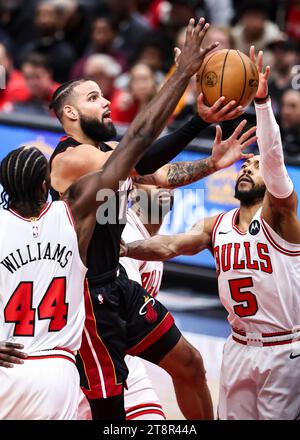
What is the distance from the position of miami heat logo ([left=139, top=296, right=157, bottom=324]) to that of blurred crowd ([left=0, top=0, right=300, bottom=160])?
3880 millimetres

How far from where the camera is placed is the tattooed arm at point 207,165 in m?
5.64

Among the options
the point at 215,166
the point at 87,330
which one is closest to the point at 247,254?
the point at 215,166

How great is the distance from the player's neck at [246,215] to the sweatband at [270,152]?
0.51m

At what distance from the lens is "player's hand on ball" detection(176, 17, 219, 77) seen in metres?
4.63

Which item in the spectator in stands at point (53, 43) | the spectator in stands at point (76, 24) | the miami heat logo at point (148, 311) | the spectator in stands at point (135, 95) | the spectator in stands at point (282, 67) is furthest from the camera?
the spectator in stands at point (76, 24)

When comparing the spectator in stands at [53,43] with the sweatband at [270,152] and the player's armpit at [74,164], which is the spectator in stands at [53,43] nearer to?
the player's armpit at [74,164]

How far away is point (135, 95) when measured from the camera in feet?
34.8

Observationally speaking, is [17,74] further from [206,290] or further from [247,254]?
[247,254]

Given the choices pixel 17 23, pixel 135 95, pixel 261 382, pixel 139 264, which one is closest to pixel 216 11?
pixel 135 95

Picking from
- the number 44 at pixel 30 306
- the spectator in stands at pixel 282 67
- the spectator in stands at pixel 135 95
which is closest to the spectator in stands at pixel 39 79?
the spectator in stands at pixel 135 95

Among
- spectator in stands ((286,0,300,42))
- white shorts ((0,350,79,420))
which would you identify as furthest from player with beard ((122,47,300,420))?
spectator in stands ((286,0,300,42))

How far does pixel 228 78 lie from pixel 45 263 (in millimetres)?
1559

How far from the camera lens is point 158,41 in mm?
11539
